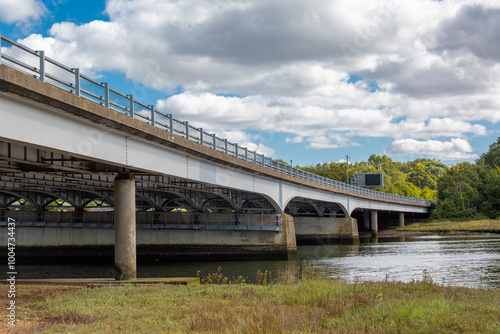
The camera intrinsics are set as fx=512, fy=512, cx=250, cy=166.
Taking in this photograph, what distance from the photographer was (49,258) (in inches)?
1791

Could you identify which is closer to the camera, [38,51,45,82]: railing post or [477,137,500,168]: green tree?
[38,51,45,82]: railing post

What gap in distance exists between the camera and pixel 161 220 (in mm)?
45250

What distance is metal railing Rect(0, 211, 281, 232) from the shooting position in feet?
139

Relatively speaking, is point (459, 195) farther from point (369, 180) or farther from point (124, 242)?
point (124, 242)

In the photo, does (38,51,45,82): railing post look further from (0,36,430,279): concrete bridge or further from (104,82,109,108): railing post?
(104,82,109,108): railing post

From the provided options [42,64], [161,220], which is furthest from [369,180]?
[42,64]

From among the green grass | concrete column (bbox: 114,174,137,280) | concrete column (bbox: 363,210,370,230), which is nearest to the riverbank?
concrete column (bbox: 114,174,137,280)

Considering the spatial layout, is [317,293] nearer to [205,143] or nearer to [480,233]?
[205,143]

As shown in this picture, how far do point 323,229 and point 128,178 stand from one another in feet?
152

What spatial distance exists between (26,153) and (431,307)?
52.3 ft

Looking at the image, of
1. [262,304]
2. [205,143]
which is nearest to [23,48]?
[262,304]

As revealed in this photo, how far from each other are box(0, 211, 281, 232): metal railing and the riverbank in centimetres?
2744

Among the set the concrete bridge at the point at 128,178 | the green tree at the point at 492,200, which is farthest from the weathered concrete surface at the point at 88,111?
the green tree at the point at 492,200

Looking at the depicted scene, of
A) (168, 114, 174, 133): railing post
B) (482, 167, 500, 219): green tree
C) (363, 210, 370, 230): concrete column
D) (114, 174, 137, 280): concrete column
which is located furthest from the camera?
(363, 210, 370, 230): concrete column
